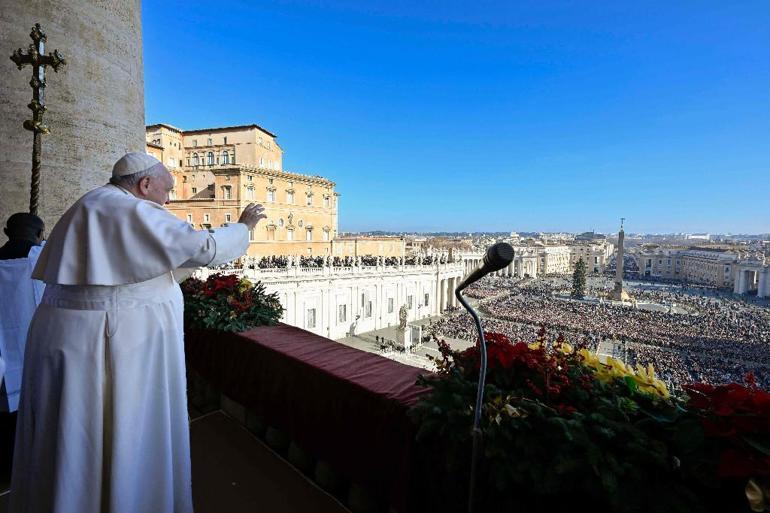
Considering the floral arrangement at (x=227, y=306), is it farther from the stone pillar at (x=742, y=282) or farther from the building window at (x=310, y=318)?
the stone pillar at (x=742, y=282)

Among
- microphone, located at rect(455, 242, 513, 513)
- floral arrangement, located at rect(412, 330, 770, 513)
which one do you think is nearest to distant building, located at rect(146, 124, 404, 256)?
floral arrangement, located at rect(412, 330, 770, 513)

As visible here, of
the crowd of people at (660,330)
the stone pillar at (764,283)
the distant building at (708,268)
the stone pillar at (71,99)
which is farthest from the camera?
the distant building at (708,268)

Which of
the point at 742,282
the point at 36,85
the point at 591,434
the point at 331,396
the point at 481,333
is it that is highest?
the point at 36,85

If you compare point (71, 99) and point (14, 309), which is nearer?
point (14, 309)

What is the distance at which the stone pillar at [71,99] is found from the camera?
4.65 meters

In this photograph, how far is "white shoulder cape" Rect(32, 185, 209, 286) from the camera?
187 cm

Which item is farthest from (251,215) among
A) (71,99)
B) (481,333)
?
(71,99)

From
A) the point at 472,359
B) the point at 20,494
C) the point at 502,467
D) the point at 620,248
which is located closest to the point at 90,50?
the point at 20,494

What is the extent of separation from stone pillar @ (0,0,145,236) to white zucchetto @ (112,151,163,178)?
12.4 ft

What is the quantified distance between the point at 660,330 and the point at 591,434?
36511 millimetres

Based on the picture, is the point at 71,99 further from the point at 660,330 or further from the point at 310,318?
the point at 660,330

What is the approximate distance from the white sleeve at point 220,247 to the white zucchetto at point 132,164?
0.48 meters

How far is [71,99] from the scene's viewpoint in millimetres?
5047

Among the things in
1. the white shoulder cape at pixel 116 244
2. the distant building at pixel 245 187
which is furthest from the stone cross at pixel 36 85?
the distant building at pixel 245 187
